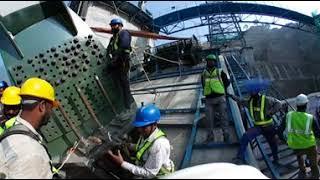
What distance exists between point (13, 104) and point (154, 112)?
2.40 m

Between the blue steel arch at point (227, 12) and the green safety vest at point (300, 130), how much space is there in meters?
24.5

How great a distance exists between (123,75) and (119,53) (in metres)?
0.41

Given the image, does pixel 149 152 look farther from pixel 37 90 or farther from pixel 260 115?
pixel 260 115

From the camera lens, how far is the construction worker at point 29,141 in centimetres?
255

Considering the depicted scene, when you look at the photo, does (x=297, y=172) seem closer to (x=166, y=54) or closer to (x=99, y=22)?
(x=166, y=54)

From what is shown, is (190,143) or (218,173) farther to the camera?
(190,143)

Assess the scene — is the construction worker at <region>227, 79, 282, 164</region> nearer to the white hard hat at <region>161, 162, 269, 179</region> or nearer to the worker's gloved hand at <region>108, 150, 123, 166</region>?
the worker's gloved hand at <region>108, 150, 123, 166</region>

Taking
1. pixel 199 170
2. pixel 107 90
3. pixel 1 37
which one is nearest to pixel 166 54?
pixel 107 90

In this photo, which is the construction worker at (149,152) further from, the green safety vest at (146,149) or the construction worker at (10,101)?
the construction worker at (10,101)

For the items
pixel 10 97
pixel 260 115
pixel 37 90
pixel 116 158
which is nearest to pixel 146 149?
pixel 116 158

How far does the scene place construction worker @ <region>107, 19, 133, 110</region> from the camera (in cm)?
671

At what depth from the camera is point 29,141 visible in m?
2.68

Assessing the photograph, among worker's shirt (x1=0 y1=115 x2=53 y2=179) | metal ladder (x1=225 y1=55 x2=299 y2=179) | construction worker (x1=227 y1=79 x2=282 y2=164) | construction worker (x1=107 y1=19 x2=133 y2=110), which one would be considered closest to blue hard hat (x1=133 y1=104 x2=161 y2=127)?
worker's shirt (x1=0 y1=115 x2=53 y2=179)

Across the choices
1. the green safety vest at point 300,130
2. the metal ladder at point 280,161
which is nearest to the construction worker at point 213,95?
the metal ladder at point 280,161
